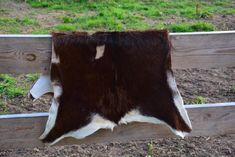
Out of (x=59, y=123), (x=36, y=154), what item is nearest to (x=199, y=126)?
(x=59, y=123)

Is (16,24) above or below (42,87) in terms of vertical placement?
below

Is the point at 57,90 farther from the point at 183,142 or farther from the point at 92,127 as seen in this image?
the point at 183,142

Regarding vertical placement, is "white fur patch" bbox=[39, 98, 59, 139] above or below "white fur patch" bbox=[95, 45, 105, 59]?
below

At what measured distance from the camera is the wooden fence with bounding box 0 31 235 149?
2.43m

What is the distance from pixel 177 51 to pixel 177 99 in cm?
26

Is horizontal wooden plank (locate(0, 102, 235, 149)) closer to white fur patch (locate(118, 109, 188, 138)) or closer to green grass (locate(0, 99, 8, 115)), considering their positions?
white fur patch (locate(118, 109, 188, 138))

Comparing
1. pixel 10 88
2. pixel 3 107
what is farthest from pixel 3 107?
pixel 10 88

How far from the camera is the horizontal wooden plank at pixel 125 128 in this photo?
8.29ft

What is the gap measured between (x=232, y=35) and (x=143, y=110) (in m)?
0.65

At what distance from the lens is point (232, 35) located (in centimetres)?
260

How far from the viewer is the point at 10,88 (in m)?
4.73

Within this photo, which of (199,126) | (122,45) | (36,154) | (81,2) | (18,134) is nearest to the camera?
(122,45)

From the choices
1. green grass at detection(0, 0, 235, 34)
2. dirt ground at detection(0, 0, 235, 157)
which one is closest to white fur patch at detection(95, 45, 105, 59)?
dirt ground at detection(0, 0, 235, 157)

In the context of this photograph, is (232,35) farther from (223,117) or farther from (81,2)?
(81,2)
